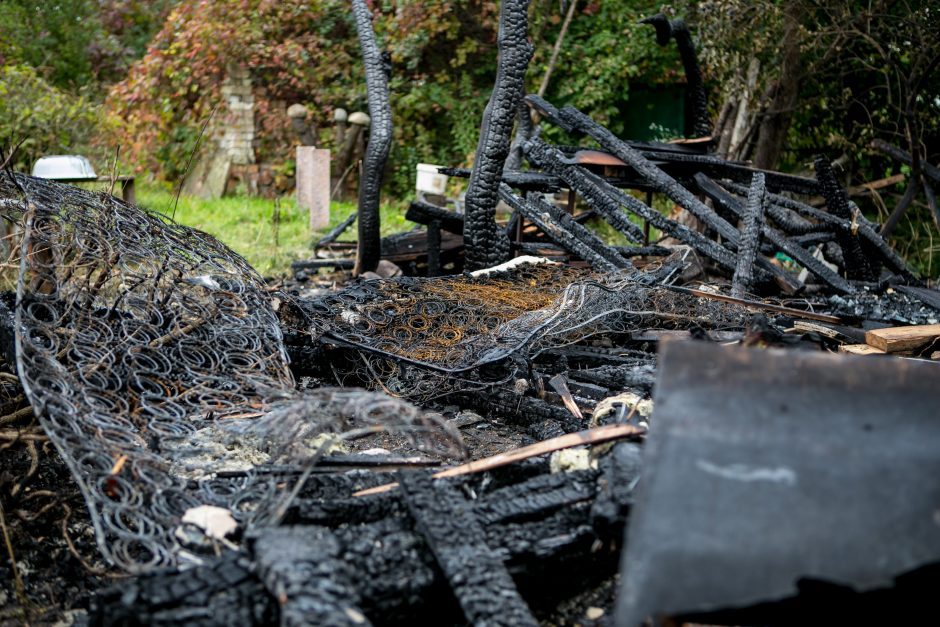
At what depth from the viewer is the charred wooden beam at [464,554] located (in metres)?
2.50

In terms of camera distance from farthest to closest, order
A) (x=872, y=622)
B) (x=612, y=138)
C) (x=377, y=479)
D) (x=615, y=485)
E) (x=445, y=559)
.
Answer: (x=612, y=138) < (x=377, y=479) < (x=615, y=485) < (x=445, y=559) < (x=872, y=622)

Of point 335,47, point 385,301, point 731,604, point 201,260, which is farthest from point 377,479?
point 335,47

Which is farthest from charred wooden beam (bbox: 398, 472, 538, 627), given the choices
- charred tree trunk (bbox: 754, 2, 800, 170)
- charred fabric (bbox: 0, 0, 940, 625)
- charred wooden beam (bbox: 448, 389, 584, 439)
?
charred tree trunk (bbox: 754, 2, 800, 170)

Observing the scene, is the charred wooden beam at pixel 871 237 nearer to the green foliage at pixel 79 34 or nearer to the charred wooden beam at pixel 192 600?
the charred wooden beam at pixel 192 600

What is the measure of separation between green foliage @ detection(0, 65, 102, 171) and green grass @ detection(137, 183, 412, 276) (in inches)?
54.3

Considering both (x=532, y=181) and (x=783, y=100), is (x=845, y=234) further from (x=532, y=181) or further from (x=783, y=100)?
(x=783, y=100)

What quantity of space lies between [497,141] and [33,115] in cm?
727

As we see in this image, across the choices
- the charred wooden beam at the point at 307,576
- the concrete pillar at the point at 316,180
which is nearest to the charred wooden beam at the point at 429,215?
the concrete pillar at the point at 316,180

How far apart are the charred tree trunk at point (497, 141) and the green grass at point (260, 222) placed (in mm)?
2671

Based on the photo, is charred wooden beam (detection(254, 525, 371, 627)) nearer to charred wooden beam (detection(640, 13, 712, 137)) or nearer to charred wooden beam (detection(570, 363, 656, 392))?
charred wooden beam (detection(570, 363, 656, 392))

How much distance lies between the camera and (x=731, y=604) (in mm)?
1958

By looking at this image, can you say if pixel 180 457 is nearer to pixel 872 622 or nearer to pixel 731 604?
pixel 731 604

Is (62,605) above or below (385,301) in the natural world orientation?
below

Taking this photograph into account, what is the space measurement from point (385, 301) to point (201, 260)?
59.6 inches
